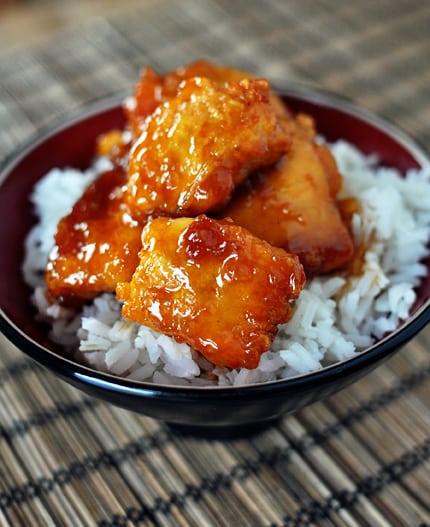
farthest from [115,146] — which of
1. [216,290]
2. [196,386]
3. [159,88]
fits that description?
[196,386]

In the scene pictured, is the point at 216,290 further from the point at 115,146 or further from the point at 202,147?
the point at 115,146

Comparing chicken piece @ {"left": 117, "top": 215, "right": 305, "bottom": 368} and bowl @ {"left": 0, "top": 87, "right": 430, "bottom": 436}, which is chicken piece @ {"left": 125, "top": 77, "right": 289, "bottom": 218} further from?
bowl @ {"left": 0, "top": 87, "right": 430, "bottom": 436}

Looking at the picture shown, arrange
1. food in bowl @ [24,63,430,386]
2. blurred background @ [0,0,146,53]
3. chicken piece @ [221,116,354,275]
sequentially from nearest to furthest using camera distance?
1. food in bowl @ [24,63,430,386]
2. chicken piece @ [221,116,354,275]
3. blurred background @ [0,0,146,53]

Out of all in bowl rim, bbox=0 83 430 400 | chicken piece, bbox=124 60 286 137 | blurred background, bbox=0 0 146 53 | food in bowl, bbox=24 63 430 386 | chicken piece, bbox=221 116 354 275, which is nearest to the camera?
bowl rim, bbox=0 83 430 400

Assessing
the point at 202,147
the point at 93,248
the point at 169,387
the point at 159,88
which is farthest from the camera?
the point at 159,88

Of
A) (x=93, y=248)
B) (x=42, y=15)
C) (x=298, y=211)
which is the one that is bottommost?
(x=42, y=15)

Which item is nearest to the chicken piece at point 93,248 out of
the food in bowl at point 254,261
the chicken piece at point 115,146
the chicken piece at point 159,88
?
the food in bowl at point 254,261

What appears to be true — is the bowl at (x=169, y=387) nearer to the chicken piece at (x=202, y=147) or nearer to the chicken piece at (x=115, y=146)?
the chicken piece at (x=115, y=146)

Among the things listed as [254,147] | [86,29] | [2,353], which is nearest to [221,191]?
[254,147]

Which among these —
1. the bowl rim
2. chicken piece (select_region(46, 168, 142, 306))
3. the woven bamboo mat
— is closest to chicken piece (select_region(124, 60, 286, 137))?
chicken piece (select_region(46, 168, 142, 306))
